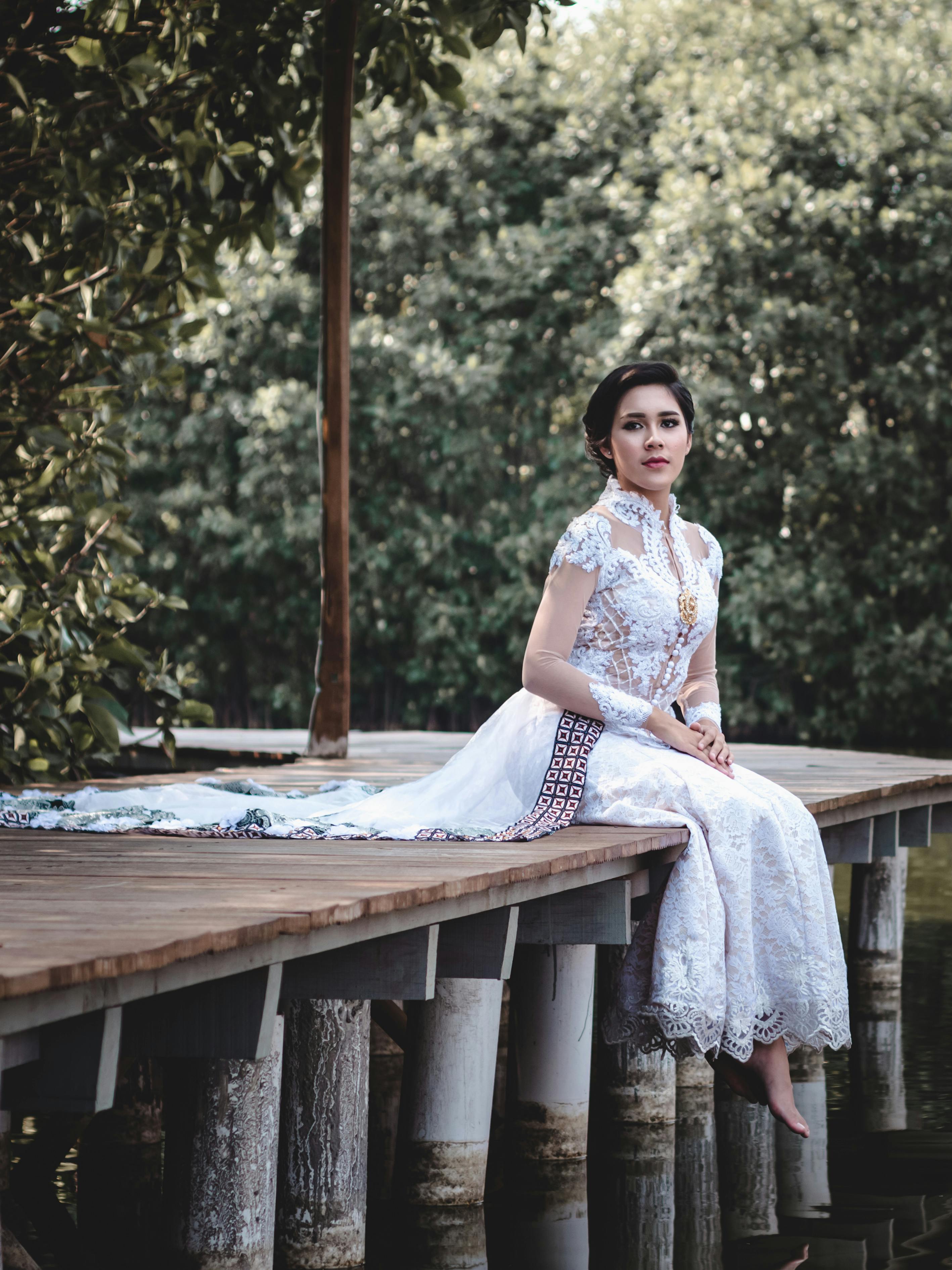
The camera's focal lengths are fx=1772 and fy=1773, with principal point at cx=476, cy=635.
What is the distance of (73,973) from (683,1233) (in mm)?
3008

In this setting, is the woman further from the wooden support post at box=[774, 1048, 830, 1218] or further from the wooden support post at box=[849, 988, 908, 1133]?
the wooden support post at box=[849, 988, 908, 1133]

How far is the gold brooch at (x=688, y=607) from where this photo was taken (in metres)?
4.62

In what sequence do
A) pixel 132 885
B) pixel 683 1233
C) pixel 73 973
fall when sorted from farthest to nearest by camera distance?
pixel 683 1233 < pixel 132 885 < pixel 73 973

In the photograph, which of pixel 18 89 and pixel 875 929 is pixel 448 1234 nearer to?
pixel 18 89

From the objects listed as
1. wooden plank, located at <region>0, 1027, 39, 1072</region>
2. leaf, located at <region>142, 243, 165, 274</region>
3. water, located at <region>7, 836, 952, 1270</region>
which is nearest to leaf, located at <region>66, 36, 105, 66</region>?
leaf, located at <region>142, 243, 165, 274</region>

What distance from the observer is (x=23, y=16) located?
6637mm

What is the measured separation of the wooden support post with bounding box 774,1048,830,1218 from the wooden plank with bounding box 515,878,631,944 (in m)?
1.41

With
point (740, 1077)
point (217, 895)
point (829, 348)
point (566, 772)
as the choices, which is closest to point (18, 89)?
point (566, 772)

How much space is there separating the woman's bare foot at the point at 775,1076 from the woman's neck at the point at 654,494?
139 cm

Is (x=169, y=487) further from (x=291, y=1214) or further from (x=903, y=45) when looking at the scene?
(x=291, y=1214)

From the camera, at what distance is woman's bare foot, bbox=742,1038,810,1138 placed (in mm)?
4137

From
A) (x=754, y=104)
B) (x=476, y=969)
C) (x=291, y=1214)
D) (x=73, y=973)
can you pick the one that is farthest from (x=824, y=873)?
(x=754, y=104)

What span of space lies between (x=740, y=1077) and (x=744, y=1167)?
1.38 m

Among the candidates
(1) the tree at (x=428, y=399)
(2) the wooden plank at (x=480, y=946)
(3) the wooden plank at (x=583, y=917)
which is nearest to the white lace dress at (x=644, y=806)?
(3) the wooden plank at (x=583, y=917)
